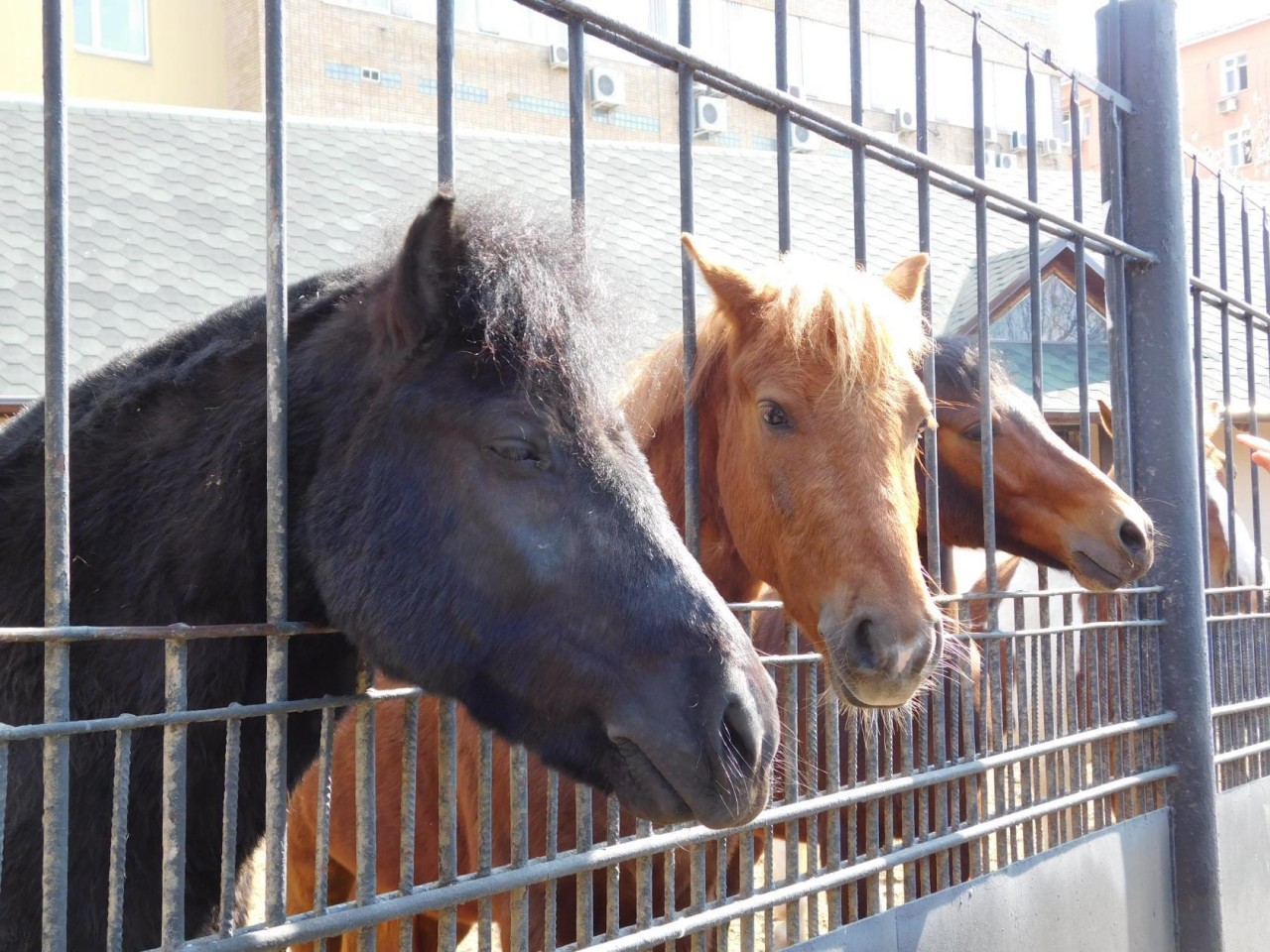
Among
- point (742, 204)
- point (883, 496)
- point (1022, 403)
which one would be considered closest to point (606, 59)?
point (742, 204)

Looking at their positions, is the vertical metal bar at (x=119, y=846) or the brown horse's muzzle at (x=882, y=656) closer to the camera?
the vertical metal bar at (x=119, y=846)

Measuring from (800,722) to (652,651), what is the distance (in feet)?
7.25

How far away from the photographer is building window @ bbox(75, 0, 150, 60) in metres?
22.1

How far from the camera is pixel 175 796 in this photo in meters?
1.64

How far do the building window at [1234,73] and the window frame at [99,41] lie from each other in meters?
37.7

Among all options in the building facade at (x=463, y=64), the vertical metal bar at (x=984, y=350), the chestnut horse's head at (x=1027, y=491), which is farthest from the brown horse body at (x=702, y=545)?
the building facade at (x=463, y=64)

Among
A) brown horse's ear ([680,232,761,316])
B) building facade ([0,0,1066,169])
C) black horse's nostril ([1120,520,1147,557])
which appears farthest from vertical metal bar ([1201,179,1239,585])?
building facade ([0,0,1066,169])

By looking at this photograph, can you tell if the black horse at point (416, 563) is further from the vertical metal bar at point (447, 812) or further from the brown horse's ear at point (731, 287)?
the brown horse's ear at point (731, 287)

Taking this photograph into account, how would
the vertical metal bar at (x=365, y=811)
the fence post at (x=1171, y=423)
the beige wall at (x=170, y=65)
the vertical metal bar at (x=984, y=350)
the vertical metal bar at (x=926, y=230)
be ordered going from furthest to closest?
the beige wall at (x=170, y=65) → the fence post at (x=1171, y=423) → the vertical metal bar at (x=984, y=350) → the vertical metal bar at (x=926, y=230) → the vertical metal bar at (x=365, y=811)

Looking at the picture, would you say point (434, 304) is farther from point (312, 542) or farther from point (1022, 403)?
point (1022, 403)

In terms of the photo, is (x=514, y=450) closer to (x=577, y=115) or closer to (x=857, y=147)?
(x=577, y=115)

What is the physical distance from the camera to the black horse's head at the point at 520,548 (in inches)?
70.4

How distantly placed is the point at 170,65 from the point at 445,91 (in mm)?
24402

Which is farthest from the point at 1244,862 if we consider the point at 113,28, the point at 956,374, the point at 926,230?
the point at 113,28
